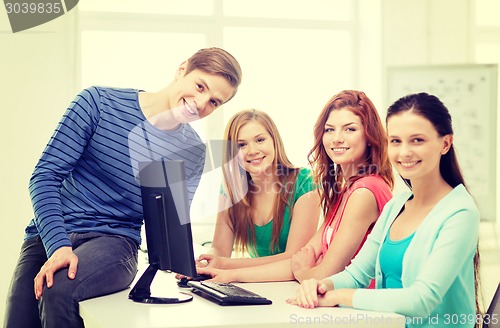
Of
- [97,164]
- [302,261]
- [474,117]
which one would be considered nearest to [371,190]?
[302,261]

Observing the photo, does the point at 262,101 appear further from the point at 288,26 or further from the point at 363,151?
the point at 363,151

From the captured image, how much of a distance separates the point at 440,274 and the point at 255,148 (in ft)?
3.55

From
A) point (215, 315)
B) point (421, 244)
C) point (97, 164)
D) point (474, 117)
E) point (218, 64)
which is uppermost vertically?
point (218, 64)

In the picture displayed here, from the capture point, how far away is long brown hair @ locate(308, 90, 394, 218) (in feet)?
6.95

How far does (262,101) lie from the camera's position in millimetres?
4766

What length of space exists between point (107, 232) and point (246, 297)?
513 mm

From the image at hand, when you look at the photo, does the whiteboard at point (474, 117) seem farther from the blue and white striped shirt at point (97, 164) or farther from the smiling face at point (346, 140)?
the blue and white striped shirt at point (97, 164)

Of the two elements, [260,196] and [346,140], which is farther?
[260,196]

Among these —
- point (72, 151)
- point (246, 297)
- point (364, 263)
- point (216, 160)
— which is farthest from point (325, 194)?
point (216, 160)

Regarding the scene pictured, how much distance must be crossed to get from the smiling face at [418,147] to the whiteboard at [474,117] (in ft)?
9.83

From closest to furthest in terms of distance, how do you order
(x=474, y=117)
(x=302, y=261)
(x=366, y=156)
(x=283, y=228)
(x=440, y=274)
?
(x=440, y=274)
(x=302, y=261)
(x=366, y=156)
(x=283, y=228)
(x=474, y=117)

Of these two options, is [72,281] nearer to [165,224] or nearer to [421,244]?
[165,224]

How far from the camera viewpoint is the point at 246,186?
247 centimetres

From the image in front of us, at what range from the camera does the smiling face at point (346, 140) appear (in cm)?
211
